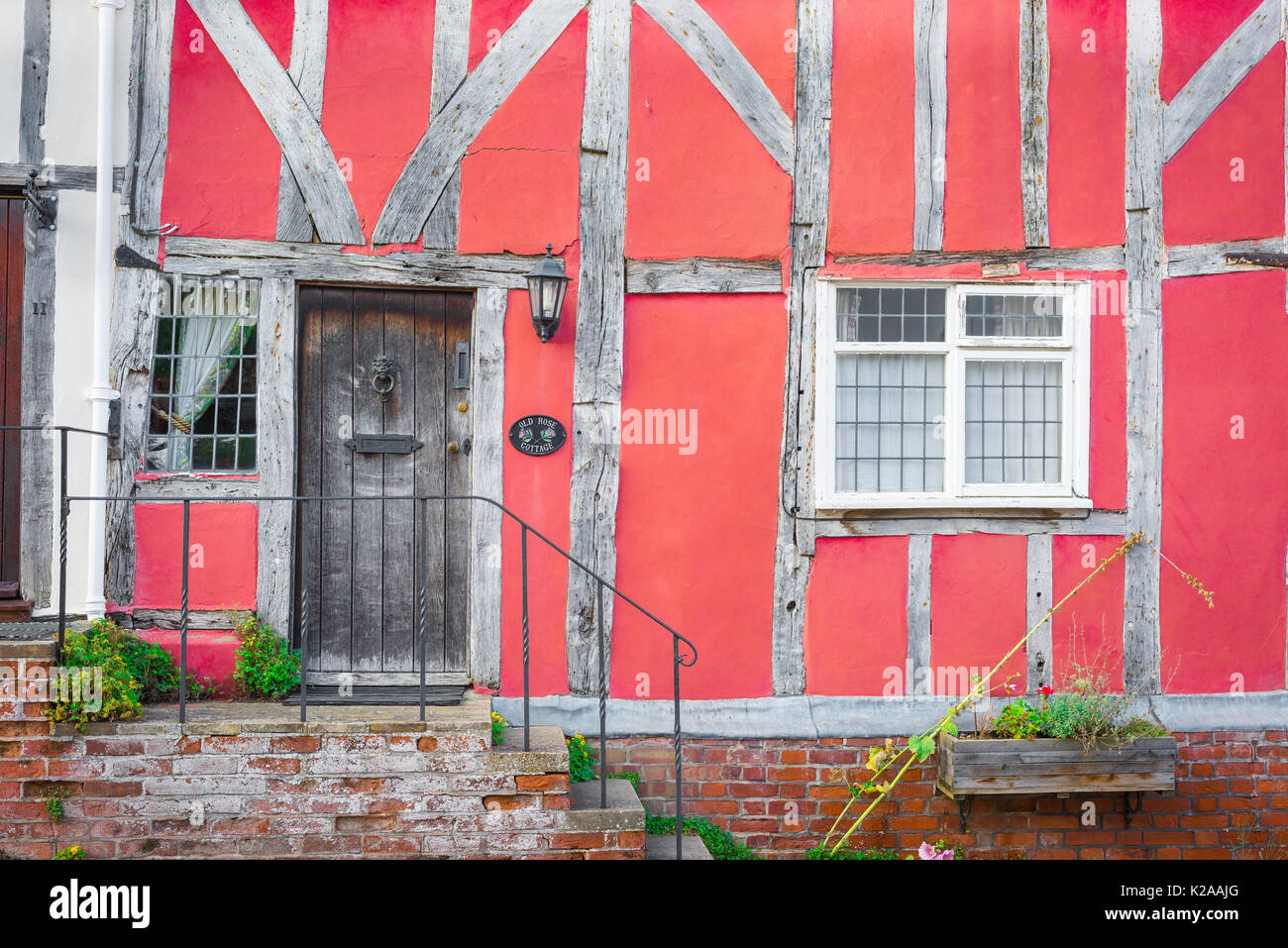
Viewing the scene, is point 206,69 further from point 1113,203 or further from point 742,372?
point 1113,203

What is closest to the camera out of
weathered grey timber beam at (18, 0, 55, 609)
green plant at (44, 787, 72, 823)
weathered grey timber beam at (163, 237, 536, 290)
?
green plant at (44, 787, 72, 823)

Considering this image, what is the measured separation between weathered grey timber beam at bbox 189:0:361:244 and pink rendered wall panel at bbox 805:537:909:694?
303 cm

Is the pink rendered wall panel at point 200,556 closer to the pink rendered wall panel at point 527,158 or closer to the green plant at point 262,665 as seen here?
the green plant at point 262,665

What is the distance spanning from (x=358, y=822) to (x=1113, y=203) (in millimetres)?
4945

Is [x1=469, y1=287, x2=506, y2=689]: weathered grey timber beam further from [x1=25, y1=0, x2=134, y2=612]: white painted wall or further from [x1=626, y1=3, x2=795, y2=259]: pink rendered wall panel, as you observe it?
[x1=25, y1=0, x2=134, y2=612]: white painted wall

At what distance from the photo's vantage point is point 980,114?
5555mm

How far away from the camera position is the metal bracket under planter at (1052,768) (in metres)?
5.10

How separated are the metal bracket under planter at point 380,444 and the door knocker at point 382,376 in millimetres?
208

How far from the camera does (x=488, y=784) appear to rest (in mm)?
4496

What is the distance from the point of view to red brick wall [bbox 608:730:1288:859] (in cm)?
539

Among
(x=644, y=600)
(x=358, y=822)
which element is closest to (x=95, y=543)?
(x=358, y=822)

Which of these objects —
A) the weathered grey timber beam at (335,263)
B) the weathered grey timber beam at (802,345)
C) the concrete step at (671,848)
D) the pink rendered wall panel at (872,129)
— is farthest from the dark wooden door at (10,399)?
the pink rendered wall panel at (872,129)

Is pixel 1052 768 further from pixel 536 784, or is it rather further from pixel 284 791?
pixel 284 791

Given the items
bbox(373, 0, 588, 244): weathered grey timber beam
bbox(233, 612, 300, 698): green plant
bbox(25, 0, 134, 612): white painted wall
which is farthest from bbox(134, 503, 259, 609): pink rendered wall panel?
bbox(373, 0, 588, 244): weathered grey timber beam
